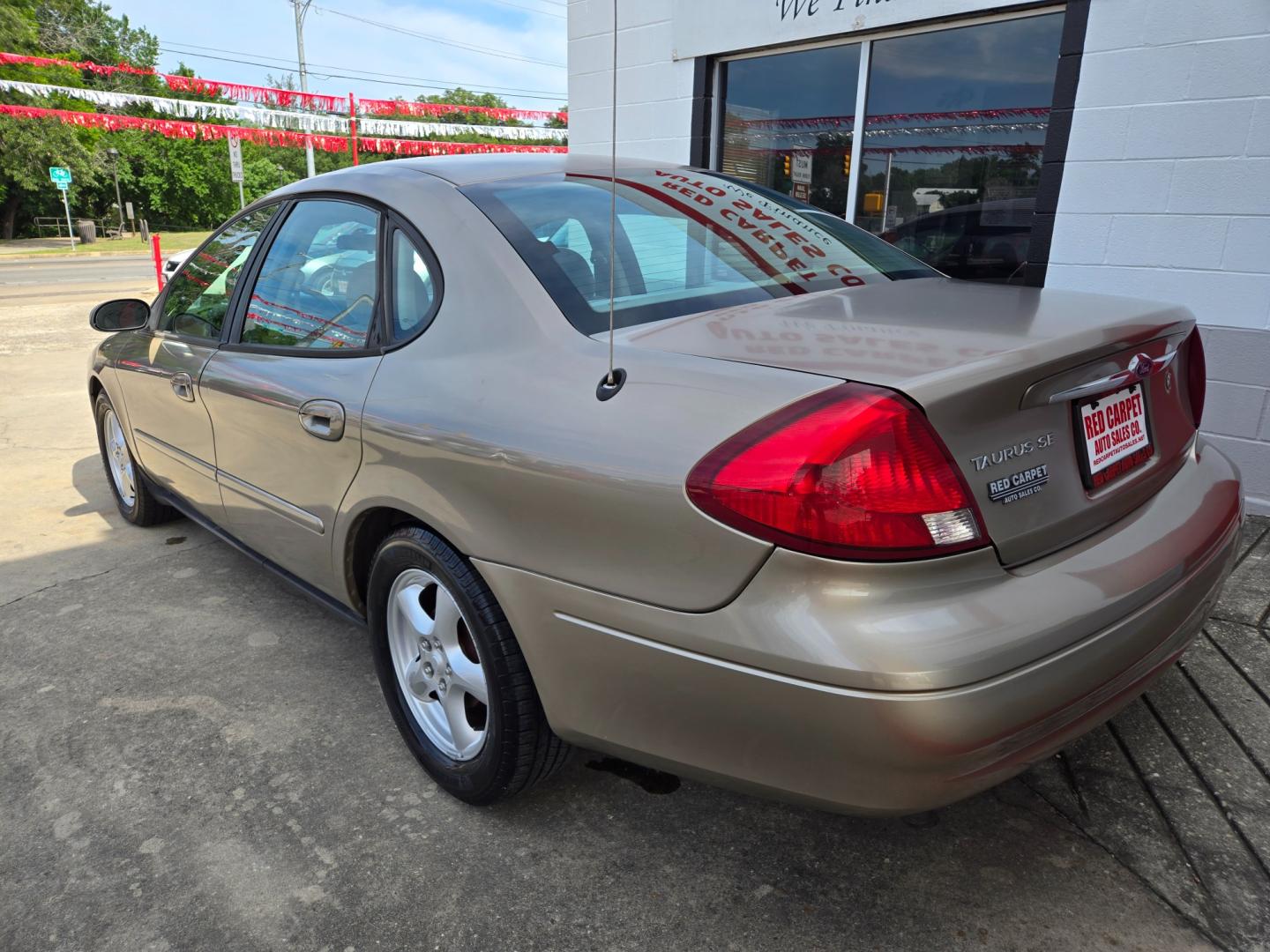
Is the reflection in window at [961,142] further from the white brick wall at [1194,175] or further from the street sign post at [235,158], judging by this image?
the street sign post at [235,158]

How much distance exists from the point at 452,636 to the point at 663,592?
79 cm

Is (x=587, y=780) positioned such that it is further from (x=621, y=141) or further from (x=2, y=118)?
(x=2, y=118)

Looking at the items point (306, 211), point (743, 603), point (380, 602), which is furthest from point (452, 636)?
point (306, 211)

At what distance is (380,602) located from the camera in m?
2.32

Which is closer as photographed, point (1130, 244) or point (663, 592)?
point (663, 592)

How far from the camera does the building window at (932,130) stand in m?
5.07

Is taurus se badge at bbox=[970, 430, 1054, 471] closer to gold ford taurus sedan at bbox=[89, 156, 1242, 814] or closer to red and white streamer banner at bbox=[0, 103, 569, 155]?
gold ford taurus sedan at bbox=[89, 156, 1242, 814]

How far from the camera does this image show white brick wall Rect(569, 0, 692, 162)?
6.68 meters

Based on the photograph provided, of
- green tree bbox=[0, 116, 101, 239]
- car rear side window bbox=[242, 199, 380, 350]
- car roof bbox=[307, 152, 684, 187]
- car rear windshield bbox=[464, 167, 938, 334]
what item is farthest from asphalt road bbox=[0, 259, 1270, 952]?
→ green tree bbox=[0, 116, 101, 239]

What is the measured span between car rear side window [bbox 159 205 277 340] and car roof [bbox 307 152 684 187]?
523mm

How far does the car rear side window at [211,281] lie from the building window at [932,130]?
4.08m

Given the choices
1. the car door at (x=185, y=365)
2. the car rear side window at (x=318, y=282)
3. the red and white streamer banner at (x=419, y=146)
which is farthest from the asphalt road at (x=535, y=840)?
the red and white streamer banner at (x=419, y=146)

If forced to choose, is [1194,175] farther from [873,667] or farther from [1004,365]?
[873,667]

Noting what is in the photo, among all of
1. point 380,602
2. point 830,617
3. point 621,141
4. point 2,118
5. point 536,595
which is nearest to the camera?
point 830,617
